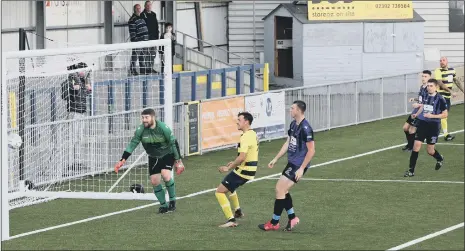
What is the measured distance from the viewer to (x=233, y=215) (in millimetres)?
21953

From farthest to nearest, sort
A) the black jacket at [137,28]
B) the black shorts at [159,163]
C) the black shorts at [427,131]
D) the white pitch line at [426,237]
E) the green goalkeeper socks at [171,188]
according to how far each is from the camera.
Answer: the black jacket at [137,28]
the black shorts at [427,131]
the green goalkeeper socks at [171,188]
the black shorts at [159,163]
the white pitch line at [426,237]

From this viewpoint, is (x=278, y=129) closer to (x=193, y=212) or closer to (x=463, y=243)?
(x=193, y=212)

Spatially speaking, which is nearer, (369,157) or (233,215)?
(233,215)

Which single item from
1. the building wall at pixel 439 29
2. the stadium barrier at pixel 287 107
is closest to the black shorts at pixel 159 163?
the stadium barrier at pixel 287 107

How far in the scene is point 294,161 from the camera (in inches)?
824

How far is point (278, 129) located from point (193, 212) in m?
12.1

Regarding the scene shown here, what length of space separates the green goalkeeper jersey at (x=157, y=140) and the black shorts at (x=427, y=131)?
6587 millimetres

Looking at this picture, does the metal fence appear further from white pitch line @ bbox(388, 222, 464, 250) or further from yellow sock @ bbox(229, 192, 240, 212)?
white pitch line @ bbox(388, 222, 464, 250)

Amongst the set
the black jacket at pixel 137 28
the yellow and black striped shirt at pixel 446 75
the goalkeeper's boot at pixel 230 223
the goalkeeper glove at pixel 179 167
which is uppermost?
the black jacket at pixel 137 28

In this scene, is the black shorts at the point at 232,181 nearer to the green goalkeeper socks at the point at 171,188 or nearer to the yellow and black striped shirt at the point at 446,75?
the green goalkeeper socks at the point at 171,188

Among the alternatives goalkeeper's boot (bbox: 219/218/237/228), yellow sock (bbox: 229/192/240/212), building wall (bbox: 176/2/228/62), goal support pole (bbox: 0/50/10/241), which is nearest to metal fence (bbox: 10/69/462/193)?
goal support pole (bbox: 0/50/10/241)

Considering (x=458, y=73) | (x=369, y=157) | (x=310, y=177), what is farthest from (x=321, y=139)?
(x=458, y=73)

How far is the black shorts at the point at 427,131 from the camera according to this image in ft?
89.8

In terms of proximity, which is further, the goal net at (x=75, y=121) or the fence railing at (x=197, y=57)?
the fence railing at (x=197, y=57)
